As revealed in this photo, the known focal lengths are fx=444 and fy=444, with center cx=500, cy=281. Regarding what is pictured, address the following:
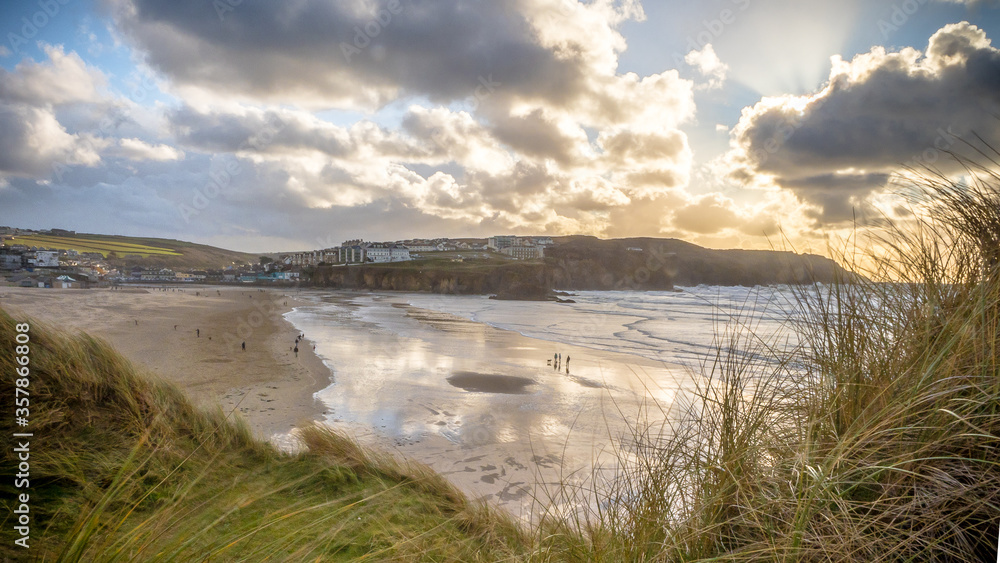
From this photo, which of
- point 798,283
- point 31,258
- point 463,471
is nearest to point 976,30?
point 798,283

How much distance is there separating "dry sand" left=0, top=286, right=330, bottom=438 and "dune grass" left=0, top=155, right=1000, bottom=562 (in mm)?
1114

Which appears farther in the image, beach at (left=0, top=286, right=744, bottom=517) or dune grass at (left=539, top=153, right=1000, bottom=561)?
beach at (left=0, top=286, right=744, bottom=517)

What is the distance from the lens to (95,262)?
7.81m

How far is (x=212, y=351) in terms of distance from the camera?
1655cm

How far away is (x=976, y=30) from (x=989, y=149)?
2.06 feet

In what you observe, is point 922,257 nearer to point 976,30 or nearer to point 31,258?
point 976,30

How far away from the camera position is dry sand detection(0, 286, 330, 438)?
7609mm

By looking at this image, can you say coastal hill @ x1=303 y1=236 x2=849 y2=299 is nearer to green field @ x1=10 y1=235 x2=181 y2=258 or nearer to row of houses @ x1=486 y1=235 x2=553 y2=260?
row of houses @ x1=486 y1=235 x2=553 y2=260

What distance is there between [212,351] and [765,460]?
18.8 m

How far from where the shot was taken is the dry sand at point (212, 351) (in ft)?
25.0

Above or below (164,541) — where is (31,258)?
above

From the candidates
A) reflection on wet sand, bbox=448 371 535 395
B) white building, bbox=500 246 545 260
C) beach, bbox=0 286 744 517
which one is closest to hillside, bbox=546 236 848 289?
white building, bbox=500 246 545 260

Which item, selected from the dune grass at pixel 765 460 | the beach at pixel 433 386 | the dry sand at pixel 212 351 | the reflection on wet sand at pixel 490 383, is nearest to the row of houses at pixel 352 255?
the dry sand at pixel 212 351

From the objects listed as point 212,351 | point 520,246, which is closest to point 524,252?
point 520,246
